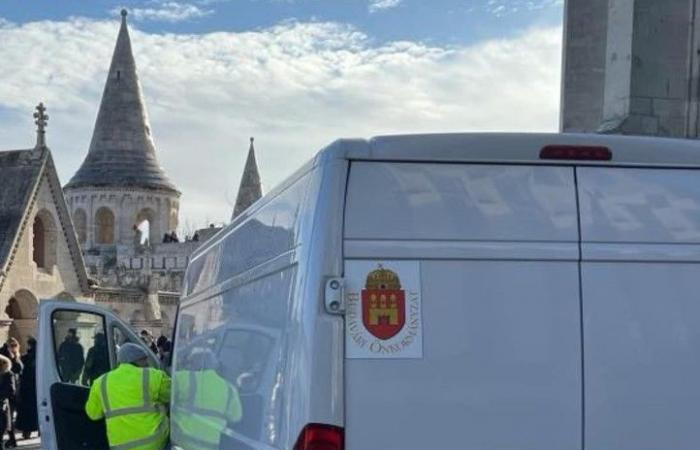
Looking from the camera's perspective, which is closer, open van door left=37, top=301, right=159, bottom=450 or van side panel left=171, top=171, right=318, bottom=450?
van side panel left=171, top=171, right=318, bottom=450

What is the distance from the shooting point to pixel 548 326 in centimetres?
377

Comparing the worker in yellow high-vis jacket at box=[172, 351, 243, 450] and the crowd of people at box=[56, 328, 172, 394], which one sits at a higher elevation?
the crowd of people at box=[56, 328, 172, 394]

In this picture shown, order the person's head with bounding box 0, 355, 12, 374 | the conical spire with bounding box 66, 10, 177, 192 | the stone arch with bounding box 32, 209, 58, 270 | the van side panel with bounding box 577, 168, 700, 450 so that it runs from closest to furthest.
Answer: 1. the van side panel with bounding box 577, 168, 700, 450
2. the person's head with bounding box 0, 355, 12, 374
3. the stone arch with bounding box 32, 209, 58, 270
4. the conical spire with bounding box 66, 10, 177, 192

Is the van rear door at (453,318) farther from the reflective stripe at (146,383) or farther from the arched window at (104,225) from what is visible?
the arched window at (104,225)

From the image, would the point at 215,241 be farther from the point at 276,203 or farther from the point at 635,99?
the point at 635,99

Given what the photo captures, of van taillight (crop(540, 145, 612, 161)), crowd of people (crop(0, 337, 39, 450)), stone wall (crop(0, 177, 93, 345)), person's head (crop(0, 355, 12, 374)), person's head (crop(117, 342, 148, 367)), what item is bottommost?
crowd of people (crop(0, 337, 39, 450))

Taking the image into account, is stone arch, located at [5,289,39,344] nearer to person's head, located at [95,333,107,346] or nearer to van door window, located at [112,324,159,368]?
van door window, located at [112,324,159,368]

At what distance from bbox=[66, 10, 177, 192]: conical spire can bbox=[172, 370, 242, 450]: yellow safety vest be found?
163 feet

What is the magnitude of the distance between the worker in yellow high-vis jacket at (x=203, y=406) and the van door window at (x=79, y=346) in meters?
1.47

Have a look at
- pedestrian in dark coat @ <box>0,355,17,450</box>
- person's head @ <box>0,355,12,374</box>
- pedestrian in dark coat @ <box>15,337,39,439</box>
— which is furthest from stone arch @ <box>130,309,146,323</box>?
person's head @ <box>0,355,12,374</box>

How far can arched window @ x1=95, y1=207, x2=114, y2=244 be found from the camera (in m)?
56.7

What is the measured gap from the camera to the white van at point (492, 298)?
3.70 m

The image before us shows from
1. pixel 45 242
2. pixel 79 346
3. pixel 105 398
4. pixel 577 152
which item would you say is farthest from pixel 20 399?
pixel 45 242

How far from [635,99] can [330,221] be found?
30.3 ft
